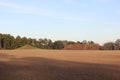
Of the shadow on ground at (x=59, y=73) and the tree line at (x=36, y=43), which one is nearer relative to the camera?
the shadow on ground at (x=59, y=73)

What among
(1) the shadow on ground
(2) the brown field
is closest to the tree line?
(2) the brown field

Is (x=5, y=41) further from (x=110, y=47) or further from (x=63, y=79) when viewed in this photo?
(x=63, y=79)

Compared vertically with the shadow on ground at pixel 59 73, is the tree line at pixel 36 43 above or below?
above

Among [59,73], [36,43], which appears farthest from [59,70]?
[36,43]

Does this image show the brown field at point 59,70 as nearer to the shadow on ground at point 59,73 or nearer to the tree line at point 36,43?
the shadow on ground at point 59,73

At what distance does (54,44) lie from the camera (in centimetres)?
13038

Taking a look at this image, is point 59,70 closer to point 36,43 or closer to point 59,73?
point 59,73

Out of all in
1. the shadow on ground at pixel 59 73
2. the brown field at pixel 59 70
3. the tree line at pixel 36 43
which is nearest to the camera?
the shadow on ground at pixel 59 73

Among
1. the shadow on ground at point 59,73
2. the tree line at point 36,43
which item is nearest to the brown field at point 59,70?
the shadow on ground at point 59,73

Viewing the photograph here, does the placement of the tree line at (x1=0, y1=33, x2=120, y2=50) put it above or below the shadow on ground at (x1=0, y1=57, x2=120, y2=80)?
above

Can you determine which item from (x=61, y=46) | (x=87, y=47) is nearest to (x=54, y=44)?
(x=61, y=46)

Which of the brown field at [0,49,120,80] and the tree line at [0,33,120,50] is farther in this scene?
the tree line at [0,33,120,50]

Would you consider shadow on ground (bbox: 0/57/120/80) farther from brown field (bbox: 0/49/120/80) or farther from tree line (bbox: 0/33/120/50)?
tree line (bbox: 0/33/120/50)

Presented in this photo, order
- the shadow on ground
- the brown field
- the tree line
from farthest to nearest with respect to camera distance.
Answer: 1. the tree line
2. the brown field
3. the shadow on ground
